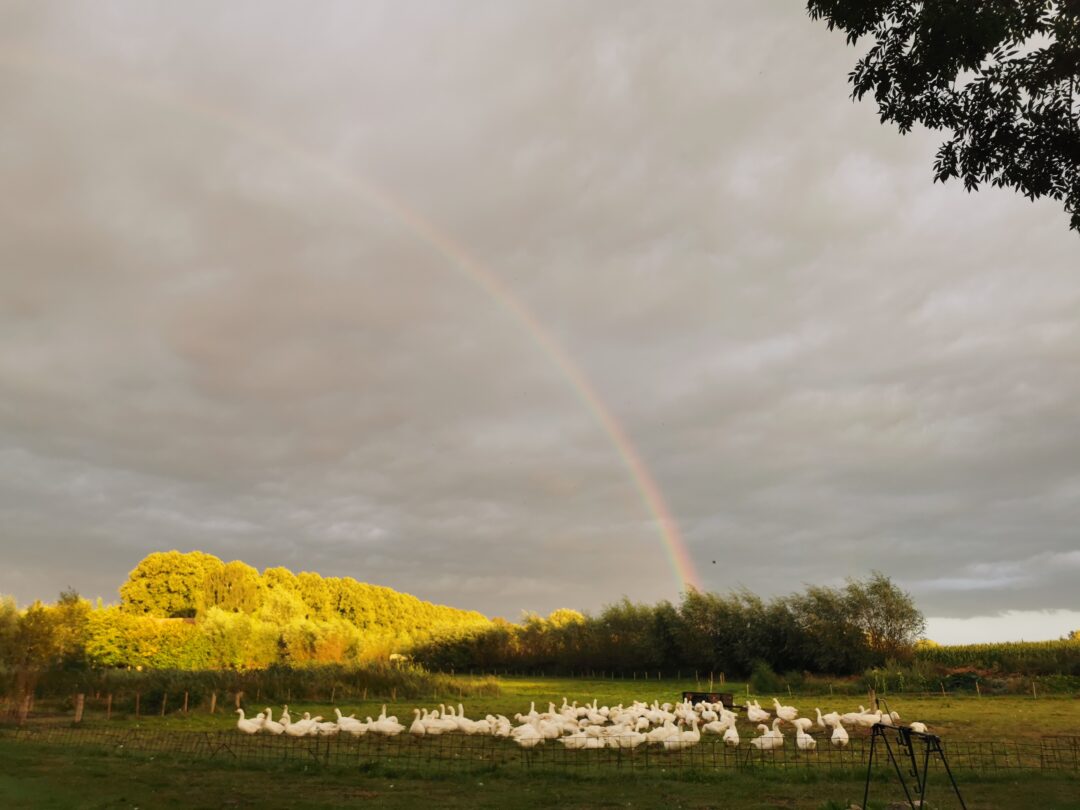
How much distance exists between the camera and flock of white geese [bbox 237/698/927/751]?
22.3 m

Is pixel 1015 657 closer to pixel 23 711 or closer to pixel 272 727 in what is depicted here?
pixel 272 727

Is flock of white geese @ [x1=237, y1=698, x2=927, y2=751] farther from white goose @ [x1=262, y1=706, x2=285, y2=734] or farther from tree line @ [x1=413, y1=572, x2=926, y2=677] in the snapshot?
tree line @ [x1=413, y1=572, x2=926, y2=677]

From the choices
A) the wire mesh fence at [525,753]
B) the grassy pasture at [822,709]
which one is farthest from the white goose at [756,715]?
the wire mesh fence at [525,753]

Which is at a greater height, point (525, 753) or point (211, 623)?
point (211, 623)

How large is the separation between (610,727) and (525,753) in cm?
397

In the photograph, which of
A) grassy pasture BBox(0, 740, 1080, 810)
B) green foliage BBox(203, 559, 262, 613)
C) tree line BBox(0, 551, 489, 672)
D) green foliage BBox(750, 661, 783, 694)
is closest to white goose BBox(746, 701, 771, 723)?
grassy pasture BBox(0, 740, 1080, 810)

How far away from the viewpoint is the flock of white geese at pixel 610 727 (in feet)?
73.1

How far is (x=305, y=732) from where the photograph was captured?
25.3 metres

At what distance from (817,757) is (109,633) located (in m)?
54.5

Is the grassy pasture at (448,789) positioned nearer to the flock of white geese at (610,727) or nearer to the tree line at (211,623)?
the flock of white geese at (610,727)

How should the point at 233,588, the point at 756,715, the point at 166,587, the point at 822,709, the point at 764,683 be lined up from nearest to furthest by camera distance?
the point at 756,715
the point at 822,709
the point at 764,683
the point at 166,587
the point at 233,588

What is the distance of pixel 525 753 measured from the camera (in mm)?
21766

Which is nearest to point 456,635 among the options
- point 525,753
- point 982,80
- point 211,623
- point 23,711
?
point 211,623

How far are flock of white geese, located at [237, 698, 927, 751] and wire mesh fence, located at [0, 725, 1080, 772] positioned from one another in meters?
0.26
